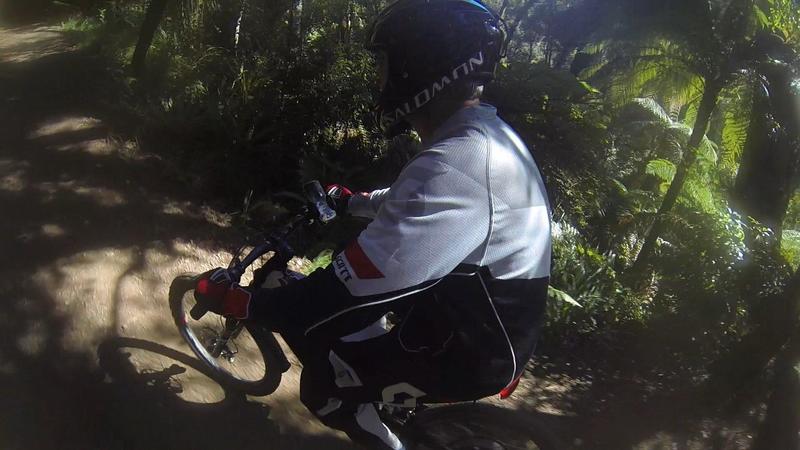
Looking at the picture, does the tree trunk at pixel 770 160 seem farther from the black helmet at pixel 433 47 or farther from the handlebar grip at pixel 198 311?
the handlebar grip at pixel 198 311

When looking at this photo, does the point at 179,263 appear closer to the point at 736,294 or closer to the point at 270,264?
the point at 270,264

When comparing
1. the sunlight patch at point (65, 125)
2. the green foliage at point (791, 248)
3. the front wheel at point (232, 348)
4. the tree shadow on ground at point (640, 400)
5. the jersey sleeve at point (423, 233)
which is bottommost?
the tree shadow on ground at point (640, 400)

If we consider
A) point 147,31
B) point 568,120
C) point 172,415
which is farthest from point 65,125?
point 568,120

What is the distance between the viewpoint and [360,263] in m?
2.03

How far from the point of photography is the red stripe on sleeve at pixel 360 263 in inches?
78.7

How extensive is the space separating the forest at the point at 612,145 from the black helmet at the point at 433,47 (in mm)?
3774

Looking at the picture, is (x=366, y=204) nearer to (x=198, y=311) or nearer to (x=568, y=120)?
(x=198, y=311)

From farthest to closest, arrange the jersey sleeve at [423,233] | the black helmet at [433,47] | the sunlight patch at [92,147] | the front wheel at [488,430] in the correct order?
the sunlight patch at [92,147] → the front wheel at [488,430] → the black helmet at [433,47] → the jersey sleeve at [423,233]

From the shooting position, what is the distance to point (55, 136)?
5938 mm

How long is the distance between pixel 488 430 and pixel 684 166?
477 centimetres

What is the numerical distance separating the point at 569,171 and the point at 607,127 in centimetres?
100

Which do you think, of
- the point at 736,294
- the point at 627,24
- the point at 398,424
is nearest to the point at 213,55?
the point at 627,24

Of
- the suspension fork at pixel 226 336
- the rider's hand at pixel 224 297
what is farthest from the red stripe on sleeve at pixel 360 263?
the suspension fork at pixel 226 336

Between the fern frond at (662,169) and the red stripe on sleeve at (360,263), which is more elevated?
the red stripe on sleeve at (360,263)
